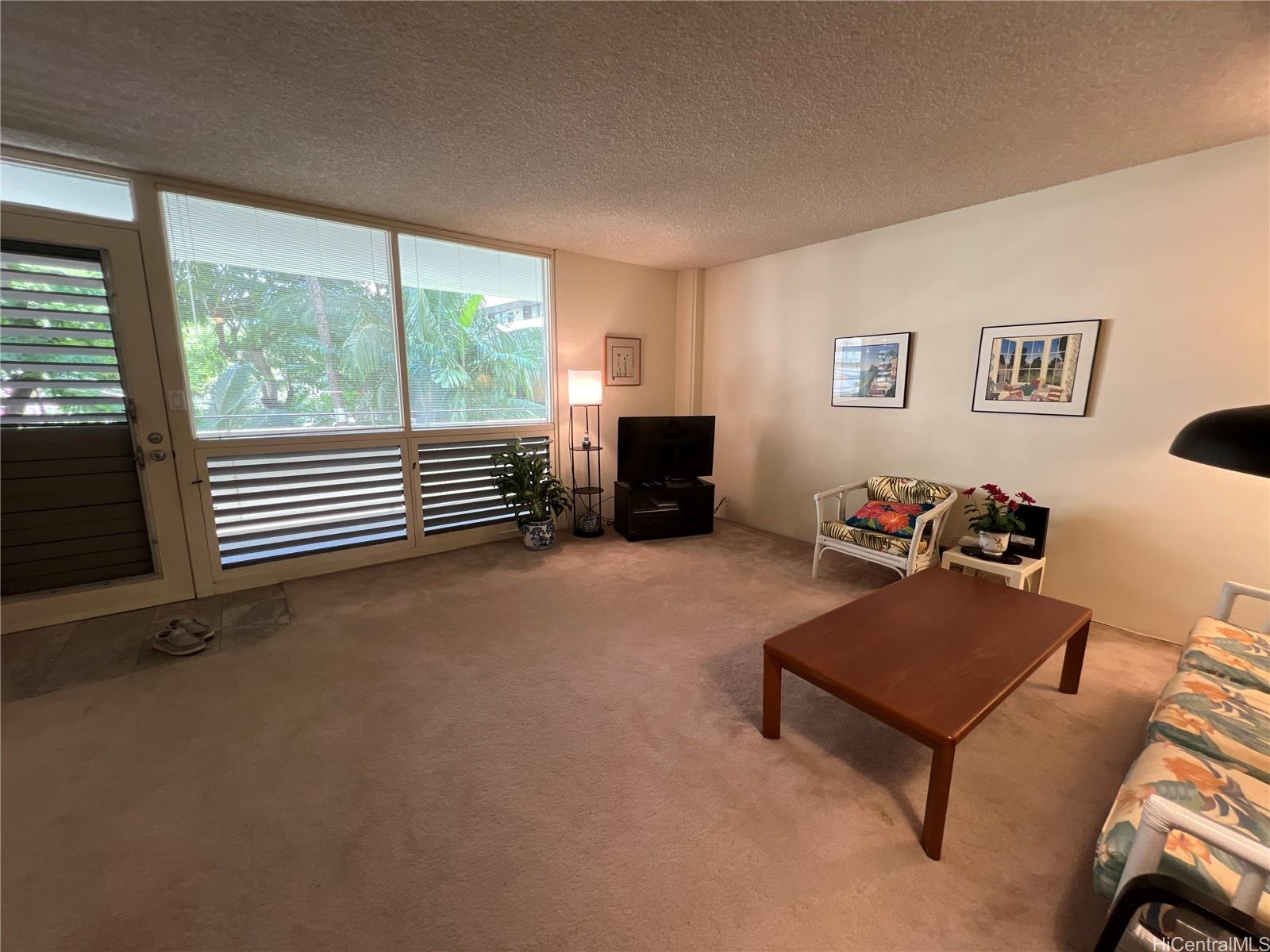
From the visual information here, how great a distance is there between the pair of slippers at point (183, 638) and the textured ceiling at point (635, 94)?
7.72ft

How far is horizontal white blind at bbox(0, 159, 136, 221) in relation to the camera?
2.48m

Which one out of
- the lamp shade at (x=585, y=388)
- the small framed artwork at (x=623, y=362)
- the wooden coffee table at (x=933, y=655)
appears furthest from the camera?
the small framed artwork at (x=623, y=362)

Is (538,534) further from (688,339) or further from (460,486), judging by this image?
(688,339)

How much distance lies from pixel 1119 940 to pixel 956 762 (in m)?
0.78

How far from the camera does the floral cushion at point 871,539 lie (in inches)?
122

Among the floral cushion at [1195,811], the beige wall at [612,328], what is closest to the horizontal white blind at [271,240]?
the beige wall at [612,328]

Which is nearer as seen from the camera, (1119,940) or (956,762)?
(1119,940)

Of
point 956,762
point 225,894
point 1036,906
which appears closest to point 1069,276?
point 956,762

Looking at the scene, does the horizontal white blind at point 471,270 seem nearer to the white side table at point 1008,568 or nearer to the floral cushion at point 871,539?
the floral cushion at point 871,539

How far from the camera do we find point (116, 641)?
8.63ft

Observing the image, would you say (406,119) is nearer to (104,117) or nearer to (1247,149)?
(104,117)

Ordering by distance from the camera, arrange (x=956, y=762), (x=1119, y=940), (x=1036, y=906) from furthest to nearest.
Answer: (x=956, y=762), (x=1036, y=906), (x=1119, y=940)

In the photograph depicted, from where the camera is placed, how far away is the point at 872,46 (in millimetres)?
Answer: 1667

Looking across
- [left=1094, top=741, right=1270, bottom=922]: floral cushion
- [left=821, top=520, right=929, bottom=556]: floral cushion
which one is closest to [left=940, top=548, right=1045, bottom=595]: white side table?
[left=821, top=520, right=929, bottom=556]: floral cushion
